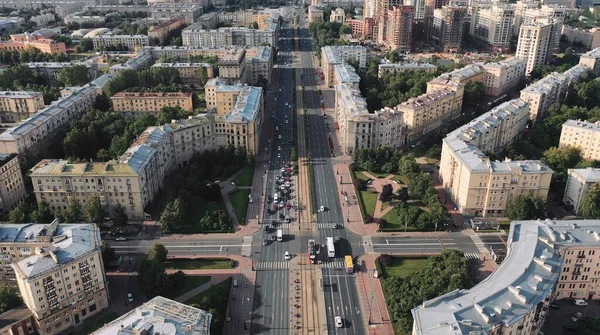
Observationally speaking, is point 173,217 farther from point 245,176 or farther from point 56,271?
point 245,176

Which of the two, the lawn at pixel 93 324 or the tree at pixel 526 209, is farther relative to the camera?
the tree at pixel 526 209

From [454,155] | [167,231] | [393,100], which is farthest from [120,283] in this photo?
[393,100]

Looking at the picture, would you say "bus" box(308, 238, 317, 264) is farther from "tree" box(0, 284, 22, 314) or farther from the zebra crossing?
"tree" box(0, 284, 22, 314)

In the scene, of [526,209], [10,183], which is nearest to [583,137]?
[526,209]

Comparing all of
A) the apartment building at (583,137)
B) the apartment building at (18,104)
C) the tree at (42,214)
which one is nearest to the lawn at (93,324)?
the tree at (42,214)

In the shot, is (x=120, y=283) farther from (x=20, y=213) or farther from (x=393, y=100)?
(x=393, y=100)

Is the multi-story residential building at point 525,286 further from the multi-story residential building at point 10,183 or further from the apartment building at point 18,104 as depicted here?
the apartment building at point 18,104

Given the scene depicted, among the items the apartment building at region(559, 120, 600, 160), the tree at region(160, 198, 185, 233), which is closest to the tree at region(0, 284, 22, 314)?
the tree at region(160, 198, 185, 233)
